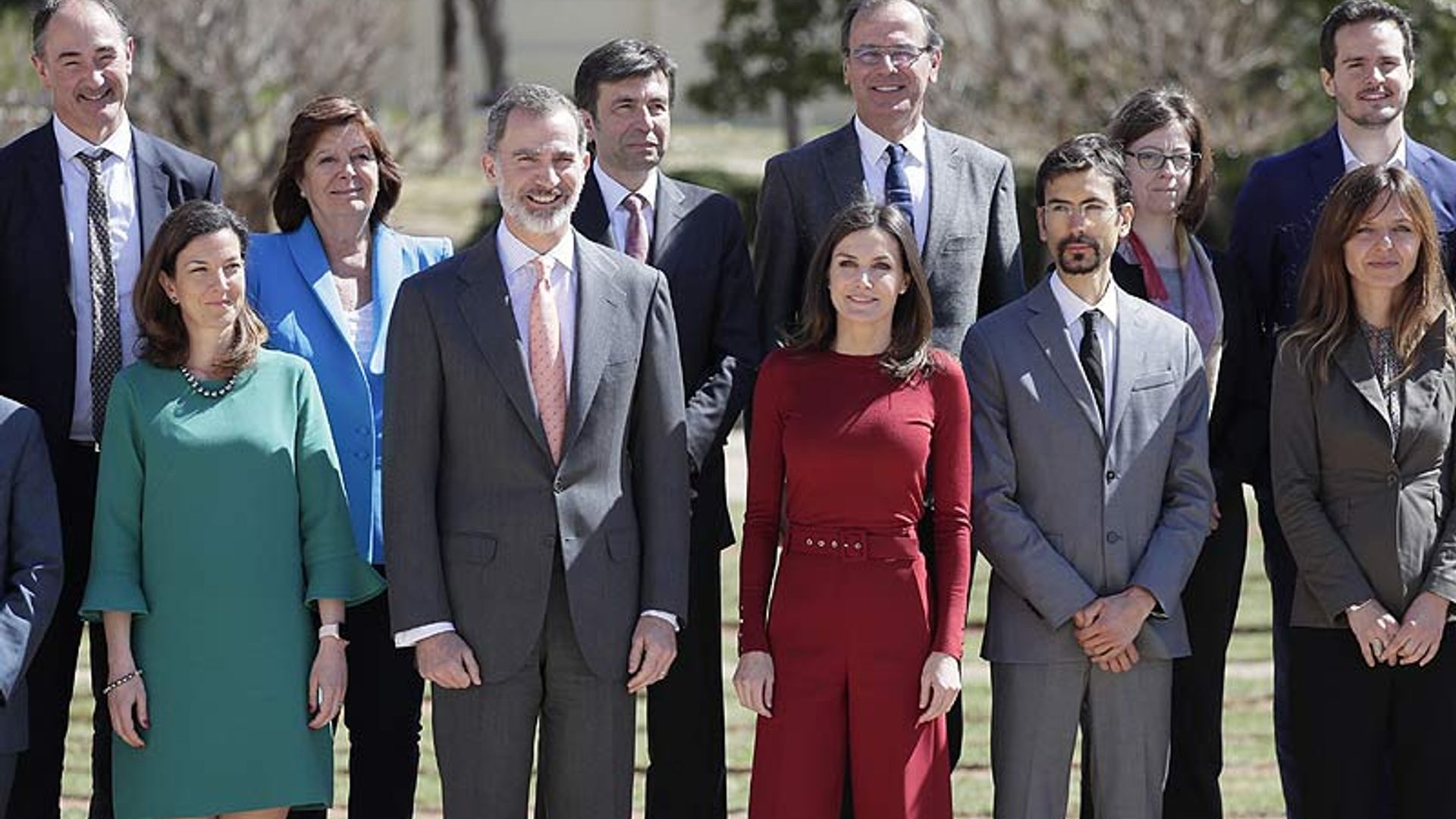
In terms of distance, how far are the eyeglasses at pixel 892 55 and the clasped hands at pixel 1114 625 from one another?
1578mm

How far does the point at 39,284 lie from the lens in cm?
564

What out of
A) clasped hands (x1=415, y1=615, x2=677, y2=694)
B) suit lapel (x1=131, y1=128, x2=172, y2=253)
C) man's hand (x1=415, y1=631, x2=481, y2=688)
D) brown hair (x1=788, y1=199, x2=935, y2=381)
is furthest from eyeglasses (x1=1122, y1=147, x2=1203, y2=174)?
suit lapel (x1=131, y1=128, x2=172, y2=253)

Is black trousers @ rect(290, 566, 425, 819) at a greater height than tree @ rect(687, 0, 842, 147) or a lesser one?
lesser

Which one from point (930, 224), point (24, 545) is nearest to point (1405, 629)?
point (930, 224)

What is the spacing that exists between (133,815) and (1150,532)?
8.52 feet

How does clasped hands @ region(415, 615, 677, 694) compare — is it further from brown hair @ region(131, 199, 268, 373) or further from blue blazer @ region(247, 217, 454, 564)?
brown hair @ region(131, 199, 268, 373)

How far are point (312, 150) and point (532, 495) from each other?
1.36 m

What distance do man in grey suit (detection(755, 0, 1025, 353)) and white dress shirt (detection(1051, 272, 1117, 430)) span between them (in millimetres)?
385

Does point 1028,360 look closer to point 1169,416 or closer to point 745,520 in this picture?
point 1169,416

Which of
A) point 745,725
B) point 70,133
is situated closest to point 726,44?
point 745,725

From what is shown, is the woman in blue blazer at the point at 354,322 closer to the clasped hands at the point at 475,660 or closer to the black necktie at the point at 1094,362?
the clasped hands at the point at 475,660

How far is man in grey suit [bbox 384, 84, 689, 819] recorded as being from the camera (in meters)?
5.00

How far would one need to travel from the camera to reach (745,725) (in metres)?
8.86

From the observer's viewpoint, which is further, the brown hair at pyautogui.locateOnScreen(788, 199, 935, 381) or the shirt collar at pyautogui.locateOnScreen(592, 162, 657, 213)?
the shirt collar at pyautogui.locateOnScreen(592, 162, 657, 213)
